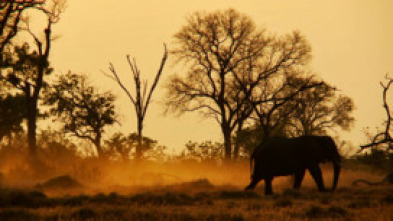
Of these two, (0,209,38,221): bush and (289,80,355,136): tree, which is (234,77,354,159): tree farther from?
(0,209,38,221): bush

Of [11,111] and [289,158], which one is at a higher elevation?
[11,111]

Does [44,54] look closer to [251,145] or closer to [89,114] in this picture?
[89,114]

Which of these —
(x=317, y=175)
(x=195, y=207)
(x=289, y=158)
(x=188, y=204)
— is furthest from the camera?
(x=289, y=158)

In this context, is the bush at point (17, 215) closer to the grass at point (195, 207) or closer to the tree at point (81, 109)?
the grass at point (195, 207)

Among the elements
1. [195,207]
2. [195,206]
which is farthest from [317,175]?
[195,207]

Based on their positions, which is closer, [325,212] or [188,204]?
[325,212]

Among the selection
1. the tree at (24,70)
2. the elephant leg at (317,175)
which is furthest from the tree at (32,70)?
the elephant leg at (317,175)

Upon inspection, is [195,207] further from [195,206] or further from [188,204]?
[188,204]

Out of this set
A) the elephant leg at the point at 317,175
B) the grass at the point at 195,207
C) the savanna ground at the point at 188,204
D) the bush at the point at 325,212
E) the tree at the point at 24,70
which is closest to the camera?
the grass at the point at 195,207

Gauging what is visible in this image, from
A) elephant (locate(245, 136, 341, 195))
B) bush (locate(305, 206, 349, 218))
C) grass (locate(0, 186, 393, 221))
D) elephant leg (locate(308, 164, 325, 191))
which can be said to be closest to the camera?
grass (locate(0, 186, 393, 221))

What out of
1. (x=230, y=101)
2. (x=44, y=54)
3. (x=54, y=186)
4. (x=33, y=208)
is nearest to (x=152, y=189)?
(x=54, y=186)

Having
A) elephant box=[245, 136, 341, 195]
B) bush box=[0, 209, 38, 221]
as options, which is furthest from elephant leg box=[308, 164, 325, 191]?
bush box=[0, 209, 38, 221]

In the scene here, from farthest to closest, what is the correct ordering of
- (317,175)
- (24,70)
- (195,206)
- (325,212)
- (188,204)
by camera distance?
(24,70) → (317,175) → (188,204) → (195,206) → (325,212)

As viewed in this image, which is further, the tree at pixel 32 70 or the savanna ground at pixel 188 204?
the tree at pixel 32 70
